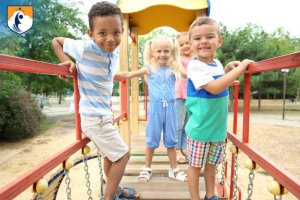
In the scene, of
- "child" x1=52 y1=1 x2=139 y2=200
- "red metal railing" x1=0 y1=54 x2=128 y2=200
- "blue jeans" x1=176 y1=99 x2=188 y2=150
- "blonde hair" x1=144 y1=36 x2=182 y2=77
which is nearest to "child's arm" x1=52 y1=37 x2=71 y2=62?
"child" x1=52 y1=1 x2=139 y2=200

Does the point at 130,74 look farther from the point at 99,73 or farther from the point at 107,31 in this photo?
the point at 107,31

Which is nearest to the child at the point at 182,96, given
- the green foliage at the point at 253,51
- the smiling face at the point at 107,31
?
the smiling face at the point at 107,31

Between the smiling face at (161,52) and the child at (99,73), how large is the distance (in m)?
1.05

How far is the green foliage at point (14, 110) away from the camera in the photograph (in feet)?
46.7

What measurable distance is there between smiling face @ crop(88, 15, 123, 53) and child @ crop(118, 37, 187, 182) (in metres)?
1.13

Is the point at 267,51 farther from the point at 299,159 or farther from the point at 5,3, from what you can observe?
the point at 5,3

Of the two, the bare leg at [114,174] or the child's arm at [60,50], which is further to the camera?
the bare leg at [114,174]

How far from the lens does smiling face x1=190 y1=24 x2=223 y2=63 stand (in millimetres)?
1819

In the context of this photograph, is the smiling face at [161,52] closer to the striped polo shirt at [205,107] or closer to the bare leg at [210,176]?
the striped polo shirt at [205,107]

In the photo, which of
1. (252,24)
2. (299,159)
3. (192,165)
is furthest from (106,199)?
(252,24)

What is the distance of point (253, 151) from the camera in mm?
1679

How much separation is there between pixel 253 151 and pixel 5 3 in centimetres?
1595

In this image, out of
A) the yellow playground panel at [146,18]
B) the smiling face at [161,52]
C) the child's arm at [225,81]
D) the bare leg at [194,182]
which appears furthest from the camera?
the yellow playground panel at [146,18]

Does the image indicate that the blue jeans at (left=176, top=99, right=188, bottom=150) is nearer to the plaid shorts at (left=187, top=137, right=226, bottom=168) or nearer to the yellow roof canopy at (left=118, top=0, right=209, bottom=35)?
the yellow roof canopy at (left=118, top=0, right=209, bottom=35)
